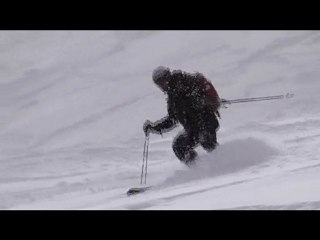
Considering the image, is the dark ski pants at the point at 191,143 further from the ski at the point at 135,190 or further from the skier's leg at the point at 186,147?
the ski at the point at 135,190

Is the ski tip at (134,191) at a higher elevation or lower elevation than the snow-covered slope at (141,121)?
lower

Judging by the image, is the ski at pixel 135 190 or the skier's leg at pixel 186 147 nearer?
the ski at pixel 135 190

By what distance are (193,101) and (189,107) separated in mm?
84

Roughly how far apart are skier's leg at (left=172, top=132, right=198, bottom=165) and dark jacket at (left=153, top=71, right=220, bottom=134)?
9 centimetres

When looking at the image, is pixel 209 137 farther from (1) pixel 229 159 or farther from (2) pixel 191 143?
(1) pixel 229 159

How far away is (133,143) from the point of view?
10.8 meters

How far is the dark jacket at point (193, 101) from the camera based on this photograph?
6.44m

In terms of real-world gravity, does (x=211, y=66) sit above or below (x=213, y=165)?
above

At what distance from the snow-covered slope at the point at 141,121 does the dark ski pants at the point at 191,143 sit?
0.44 ft

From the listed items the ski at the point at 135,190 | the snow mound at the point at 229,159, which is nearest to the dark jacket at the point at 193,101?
the snow mound at the point at 229,159

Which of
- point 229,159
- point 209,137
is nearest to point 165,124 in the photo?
point 209,137

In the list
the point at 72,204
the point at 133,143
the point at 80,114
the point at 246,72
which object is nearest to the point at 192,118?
the point at 72,204

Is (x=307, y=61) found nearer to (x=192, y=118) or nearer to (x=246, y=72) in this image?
(x=246, y=72)

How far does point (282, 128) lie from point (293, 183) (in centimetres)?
495
